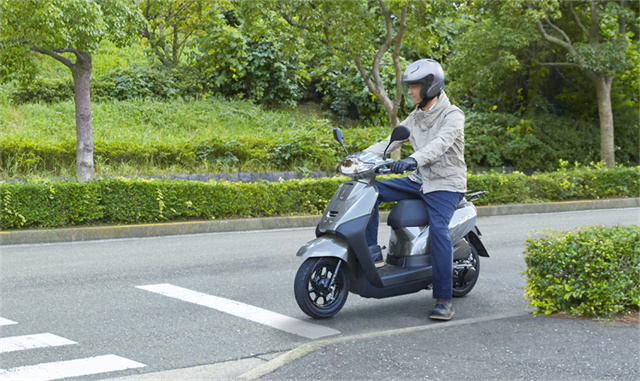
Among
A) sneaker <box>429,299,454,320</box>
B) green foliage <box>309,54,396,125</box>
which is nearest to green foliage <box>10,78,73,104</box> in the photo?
green foliage <box>309,54,396,125</box>

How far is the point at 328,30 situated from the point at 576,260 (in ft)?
38.9

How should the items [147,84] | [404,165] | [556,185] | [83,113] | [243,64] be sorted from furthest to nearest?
[243,64], [147,84], [556,185], [83,113], [404,165]

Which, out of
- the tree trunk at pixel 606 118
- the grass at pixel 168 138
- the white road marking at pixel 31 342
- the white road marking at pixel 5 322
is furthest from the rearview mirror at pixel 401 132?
the tree trunk at pixel 606 118

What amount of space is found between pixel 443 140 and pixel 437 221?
617mm

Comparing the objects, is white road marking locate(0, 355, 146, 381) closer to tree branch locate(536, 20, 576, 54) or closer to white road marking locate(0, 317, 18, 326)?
white road marking locate(0, 317, 18, 326)

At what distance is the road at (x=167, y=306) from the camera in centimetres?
437

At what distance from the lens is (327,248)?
4.88 m

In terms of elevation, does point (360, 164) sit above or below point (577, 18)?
below

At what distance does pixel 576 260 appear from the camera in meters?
4.67

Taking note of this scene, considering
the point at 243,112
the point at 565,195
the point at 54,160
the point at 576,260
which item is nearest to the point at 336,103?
the point at 243,112

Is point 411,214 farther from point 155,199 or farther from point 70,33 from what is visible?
point 70,33

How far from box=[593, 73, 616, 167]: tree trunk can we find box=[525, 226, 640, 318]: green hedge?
15.7 m

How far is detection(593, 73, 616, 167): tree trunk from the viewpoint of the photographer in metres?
19.1

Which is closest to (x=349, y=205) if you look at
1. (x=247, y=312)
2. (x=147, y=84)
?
(x=247, y=312)
